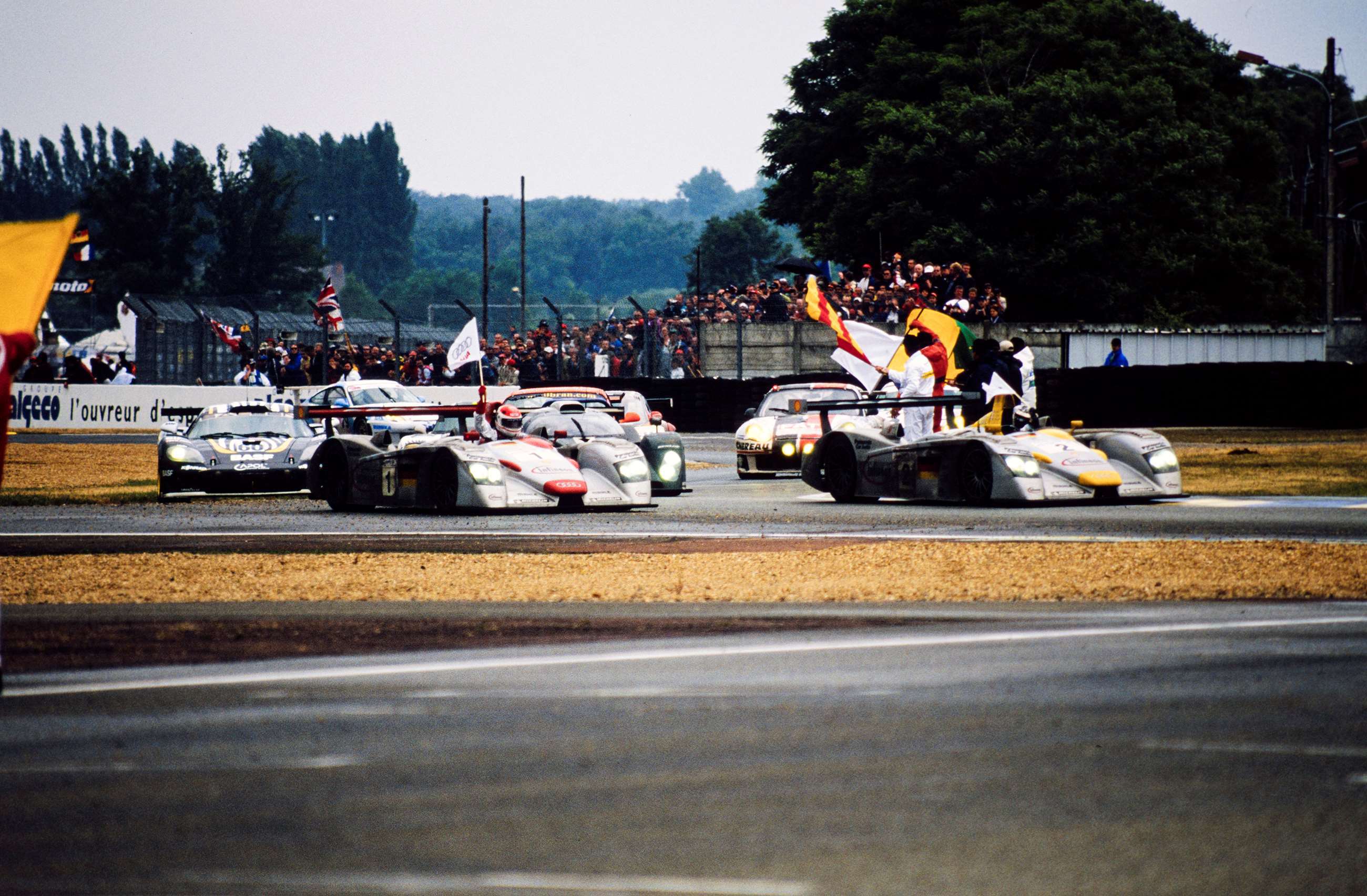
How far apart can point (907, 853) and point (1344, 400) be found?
95.3ft

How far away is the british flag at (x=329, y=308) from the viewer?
37.1 m

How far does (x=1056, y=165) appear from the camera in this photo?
42344 mm

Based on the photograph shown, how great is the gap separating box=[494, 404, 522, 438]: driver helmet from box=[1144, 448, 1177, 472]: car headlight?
616cm

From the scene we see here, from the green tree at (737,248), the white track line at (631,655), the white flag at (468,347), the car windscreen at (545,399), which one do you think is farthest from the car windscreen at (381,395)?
the green tree at (737,248)

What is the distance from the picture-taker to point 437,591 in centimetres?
963

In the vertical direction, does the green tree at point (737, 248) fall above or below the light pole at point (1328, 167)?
above

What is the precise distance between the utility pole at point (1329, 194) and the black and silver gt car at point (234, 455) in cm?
2505

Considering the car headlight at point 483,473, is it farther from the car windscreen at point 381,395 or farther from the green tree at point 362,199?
the green tree at point 362,199

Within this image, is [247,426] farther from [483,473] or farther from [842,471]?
[842,471]

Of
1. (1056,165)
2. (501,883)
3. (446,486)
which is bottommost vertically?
(501,883)

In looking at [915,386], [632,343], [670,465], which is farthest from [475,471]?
[632,343]

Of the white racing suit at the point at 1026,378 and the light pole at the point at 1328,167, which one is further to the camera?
the light pole at the point at 1328,167

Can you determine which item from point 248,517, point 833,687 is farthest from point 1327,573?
point 248,517

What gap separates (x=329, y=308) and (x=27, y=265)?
108ft
